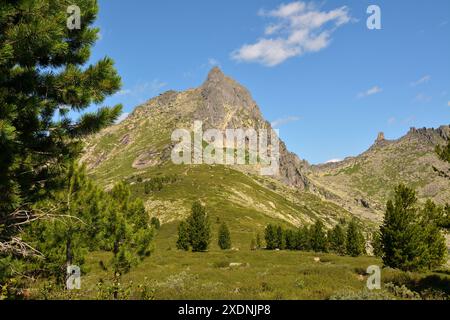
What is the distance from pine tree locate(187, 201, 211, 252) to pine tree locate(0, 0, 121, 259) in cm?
7334

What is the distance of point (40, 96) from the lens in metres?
10.9

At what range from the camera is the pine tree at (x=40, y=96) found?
936 cm

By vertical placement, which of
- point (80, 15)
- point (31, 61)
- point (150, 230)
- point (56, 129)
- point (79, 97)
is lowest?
point (150, 230)

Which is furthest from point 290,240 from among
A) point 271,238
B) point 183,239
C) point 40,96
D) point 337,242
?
point 40,96

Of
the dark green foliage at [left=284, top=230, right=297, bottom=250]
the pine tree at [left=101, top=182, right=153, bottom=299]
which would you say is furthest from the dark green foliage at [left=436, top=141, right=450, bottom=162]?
the dark green foliage at [left=284, top=230, right=297, bottom=250]

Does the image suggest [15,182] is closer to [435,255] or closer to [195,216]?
[435,255]

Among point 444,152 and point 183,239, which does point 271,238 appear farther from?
point 444,152

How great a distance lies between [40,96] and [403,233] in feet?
144

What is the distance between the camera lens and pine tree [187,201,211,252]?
8425cm

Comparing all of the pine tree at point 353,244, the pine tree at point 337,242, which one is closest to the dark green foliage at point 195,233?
the pine tree at point 353,244

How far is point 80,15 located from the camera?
1155 cm

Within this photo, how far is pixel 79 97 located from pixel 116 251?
15976mm

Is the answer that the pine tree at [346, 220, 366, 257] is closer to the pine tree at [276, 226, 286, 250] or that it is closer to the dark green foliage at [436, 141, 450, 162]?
the pine tree at [276, 226, 286, 250]
